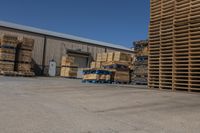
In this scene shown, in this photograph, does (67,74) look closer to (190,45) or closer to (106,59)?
(106,59)

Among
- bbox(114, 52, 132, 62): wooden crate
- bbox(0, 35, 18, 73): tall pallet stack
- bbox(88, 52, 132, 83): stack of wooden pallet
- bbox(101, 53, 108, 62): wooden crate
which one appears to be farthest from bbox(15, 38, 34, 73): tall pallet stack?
bbox(114, 52, 132, 62): wooden crate

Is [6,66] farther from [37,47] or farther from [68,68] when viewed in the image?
[68,68]

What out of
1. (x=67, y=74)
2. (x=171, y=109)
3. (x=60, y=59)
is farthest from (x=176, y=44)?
(x=60, y=59)

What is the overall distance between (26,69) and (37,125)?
58.5ft

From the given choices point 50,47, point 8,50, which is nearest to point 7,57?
point 8,50

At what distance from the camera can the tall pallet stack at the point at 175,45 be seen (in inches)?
398

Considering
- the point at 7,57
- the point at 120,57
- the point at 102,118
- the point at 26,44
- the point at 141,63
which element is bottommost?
the point at 102,118

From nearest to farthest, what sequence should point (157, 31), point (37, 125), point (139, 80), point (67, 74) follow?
point (37, 125), point (157, 31), point (139, 80), point (67, 74)

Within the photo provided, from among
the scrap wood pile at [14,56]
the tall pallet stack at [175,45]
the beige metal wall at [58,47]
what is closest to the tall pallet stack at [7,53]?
the scrap wood pile at [14,56]

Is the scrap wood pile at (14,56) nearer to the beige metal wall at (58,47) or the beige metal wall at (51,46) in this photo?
the beige metal wall at (51,46)

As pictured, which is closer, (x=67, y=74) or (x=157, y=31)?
(x=157, y=31)

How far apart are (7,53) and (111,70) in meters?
8.57

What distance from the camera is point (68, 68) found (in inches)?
1025

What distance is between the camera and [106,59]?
21.1 m
